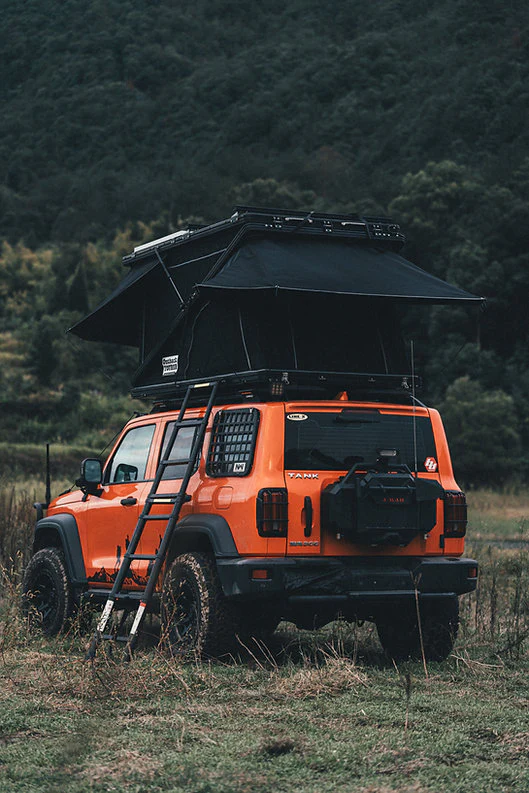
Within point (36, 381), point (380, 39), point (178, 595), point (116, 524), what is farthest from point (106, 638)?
point (380, 39)

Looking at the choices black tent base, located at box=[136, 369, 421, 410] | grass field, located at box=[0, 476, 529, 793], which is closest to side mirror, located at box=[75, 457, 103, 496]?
black tent base, located at box=[136, 369, 421, 410]

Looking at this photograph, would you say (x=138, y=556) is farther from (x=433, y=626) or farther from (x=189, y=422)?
(x=433, y=626)

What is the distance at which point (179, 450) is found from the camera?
10.2 metres

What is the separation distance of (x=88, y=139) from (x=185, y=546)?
85914 mm

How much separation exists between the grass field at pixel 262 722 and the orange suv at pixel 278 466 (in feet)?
1.62

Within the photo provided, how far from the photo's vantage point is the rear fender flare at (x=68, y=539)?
37.0 ft

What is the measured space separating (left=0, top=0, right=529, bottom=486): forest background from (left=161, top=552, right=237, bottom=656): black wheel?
33.4 m

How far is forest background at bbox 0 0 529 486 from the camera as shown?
50094 mm

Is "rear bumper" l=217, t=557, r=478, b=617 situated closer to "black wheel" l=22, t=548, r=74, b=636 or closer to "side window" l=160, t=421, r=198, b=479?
"side window" l=160, t=421, r=198, b=479

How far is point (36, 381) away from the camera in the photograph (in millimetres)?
51656

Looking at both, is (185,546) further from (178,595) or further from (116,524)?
(116,524)

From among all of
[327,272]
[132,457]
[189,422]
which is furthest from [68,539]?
[327,272]

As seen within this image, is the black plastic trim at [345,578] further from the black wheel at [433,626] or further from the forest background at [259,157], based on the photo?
the forest background at [259,157]

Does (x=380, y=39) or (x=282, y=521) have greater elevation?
(x=380, y=39)
